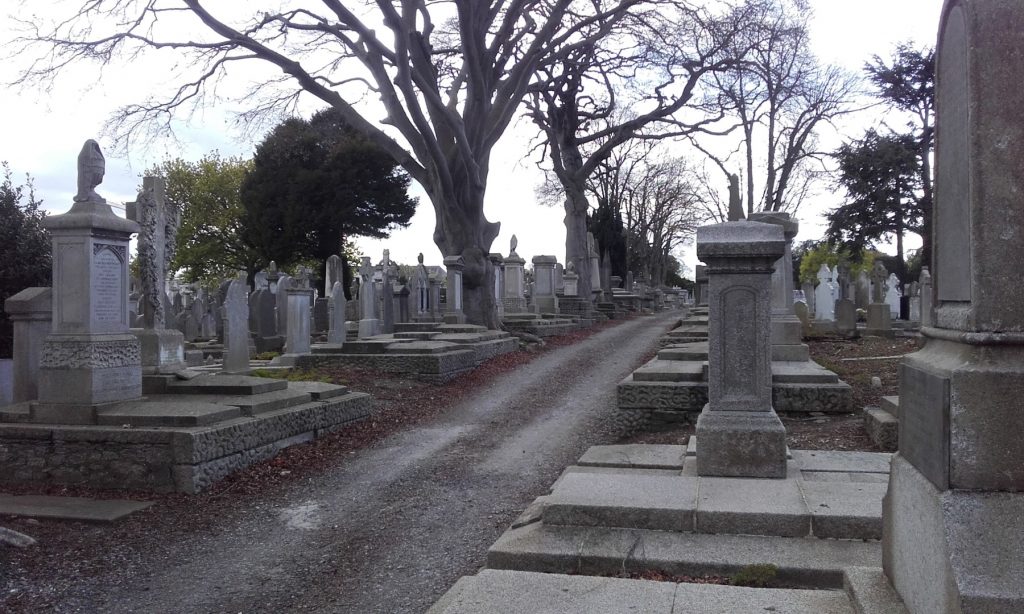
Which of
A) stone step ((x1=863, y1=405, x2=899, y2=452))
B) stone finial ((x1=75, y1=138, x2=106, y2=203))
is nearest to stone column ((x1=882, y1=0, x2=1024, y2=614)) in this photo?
stone step ((x1=863, y1=405, x2=899, y2=452))

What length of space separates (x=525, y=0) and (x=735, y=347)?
13444 millimetres

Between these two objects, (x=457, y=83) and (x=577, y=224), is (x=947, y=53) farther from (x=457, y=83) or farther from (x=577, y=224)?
(x=577, y=224)

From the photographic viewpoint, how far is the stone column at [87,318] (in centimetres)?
682

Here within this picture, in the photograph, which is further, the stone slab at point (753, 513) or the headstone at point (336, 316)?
the headstone at point (336, 316)


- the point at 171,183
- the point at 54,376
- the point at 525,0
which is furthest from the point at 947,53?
the point at 171,183

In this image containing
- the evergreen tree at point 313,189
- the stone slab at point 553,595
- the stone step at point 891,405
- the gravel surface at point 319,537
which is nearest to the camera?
the stone slab at point 553,595

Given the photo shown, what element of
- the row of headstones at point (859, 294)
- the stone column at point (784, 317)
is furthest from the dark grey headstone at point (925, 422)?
the row of headstones at point (859, 294)

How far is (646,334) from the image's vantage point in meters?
22.7

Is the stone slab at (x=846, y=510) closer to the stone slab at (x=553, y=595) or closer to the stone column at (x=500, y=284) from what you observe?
the stone slab at (x=553, y=595)

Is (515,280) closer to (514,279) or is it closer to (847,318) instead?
(514,279)

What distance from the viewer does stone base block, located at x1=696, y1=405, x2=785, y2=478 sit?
5.06 metres

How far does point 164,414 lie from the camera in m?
6.67

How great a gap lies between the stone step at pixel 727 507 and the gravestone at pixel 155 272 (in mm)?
6043

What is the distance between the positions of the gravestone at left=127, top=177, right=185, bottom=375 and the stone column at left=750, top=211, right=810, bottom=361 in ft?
25.4
